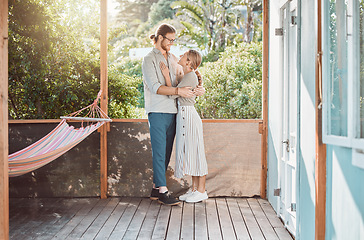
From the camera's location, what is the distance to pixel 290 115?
376cm

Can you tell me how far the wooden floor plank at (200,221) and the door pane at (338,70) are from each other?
56.4 inches

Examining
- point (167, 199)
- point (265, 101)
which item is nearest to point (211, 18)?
point (265, 101)

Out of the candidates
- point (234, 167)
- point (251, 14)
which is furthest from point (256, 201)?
point (251, 14)

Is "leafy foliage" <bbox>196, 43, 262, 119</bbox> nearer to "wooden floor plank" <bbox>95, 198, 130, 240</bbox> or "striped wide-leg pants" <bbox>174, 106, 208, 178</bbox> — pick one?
"striped wide-leg pants" <bbox>174, 106, 208, 178</bbox>

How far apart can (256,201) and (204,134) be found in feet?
2.88

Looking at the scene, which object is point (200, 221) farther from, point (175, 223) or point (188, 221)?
point (175, 223)

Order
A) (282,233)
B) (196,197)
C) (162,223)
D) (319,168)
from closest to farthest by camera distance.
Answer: (319,168) → (282,233) → (162,223) → (196,197)

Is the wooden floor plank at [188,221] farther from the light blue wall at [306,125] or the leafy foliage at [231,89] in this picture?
the leafy foliage at [231,89]

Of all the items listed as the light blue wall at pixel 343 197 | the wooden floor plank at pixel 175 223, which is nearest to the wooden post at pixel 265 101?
the wooden floor plank at pixel 175 223

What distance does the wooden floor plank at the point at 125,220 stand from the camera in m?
3.45

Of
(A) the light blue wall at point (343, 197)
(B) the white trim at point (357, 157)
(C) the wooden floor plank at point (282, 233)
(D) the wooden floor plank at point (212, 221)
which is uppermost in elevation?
(B) the white trim at point (357, 157)

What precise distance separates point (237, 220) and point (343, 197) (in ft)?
5.71

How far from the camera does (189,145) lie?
14.4 feet

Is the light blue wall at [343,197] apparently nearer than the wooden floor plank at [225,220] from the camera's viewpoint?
Yes
